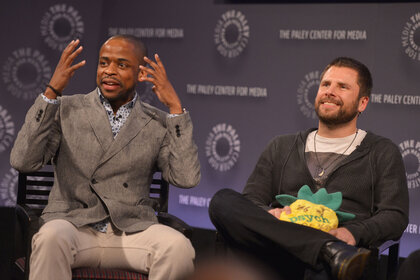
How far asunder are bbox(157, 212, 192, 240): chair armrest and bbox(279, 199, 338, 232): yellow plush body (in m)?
0.45

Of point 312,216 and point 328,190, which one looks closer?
point 312,216

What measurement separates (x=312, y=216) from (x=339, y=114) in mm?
736

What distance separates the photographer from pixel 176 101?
3279mm

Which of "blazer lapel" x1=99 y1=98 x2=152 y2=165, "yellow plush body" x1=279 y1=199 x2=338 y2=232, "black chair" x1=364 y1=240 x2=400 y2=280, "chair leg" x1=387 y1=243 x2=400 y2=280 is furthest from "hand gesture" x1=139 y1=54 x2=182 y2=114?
"chair leg" x1=387 y1=243 x2=400 y2=280

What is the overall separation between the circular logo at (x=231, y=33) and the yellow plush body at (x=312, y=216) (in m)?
2.57

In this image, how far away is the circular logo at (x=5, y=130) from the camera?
5.62m

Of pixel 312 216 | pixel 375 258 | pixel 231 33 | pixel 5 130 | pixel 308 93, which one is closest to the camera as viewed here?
pixel 375 258

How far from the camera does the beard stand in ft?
11.4

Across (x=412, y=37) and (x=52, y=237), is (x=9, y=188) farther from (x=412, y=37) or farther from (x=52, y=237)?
(x=412, y=37)

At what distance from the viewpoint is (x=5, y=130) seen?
18.5 ft

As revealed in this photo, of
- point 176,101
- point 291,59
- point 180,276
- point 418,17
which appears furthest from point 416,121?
point 180,276

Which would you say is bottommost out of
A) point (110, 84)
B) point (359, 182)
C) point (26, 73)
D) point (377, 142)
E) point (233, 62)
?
point (359, 182)

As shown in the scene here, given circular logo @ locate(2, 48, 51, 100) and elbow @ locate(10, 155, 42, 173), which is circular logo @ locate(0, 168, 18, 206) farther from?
elbow @ locate(10, 155, 42, 173)

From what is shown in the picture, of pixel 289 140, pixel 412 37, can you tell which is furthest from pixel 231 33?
pixel 289 140
